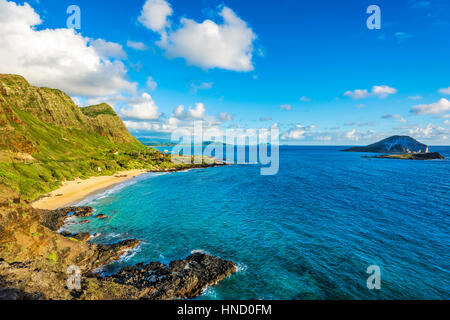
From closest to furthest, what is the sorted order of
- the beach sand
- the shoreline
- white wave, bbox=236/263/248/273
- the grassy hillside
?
white wave, bbox=236/263/248/273 < the shoreline < the beach sand < the grassy hillside

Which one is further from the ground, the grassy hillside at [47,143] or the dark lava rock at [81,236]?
the grassy hillside at [47,143]

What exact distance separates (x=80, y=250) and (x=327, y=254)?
109ft

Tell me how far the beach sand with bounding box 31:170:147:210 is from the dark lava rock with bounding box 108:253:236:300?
38158 millimetres

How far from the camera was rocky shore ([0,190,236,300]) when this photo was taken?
1470 centimetres

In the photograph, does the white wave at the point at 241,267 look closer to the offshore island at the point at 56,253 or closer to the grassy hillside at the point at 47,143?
the offshore island at the point at 56,253

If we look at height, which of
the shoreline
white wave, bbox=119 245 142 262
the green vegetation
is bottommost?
white wave, bbox=119 245 142 262

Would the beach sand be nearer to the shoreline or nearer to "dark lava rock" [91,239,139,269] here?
the shoreline

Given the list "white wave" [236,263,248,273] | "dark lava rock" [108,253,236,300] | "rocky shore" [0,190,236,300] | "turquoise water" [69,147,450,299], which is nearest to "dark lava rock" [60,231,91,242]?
"turquoise water" [69,147,450,299]

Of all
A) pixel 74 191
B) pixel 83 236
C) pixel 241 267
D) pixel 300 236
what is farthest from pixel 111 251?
pixel 74 191

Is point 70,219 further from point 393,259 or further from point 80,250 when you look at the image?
point 393,259

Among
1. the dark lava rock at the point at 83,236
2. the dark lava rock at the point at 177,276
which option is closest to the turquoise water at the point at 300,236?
the dark lava rock at the point at 177,276

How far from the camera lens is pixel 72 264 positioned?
22.5m

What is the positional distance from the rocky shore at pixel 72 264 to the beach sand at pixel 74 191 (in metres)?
30.2

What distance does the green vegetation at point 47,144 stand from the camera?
56344 millimetres
